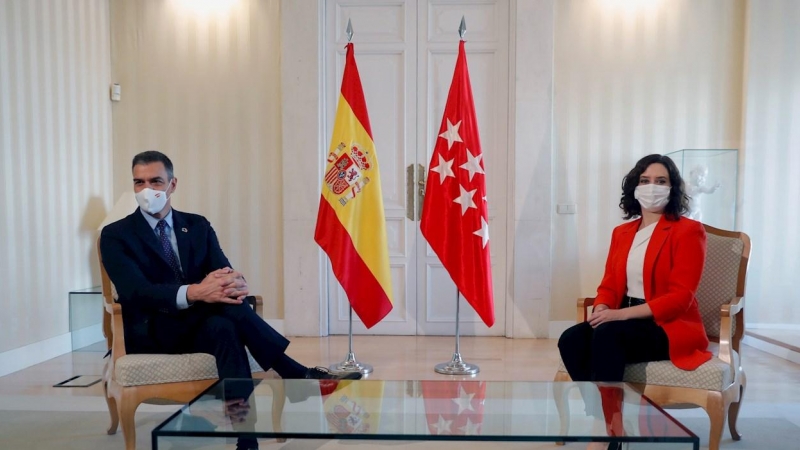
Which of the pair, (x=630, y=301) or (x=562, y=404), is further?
(x=630, y=301)

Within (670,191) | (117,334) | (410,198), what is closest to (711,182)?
(670,191)

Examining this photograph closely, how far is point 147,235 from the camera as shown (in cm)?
255

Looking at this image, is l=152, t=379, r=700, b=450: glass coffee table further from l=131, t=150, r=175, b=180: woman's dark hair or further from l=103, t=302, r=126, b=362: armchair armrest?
l=131, t=150, r=175, b=180: woman's dark hair

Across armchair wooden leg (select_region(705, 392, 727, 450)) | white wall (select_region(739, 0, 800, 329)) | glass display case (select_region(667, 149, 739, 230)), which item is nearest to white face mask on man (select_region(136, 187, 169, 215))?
armchair wooden leg (select_region(705, 392, 727, 450))

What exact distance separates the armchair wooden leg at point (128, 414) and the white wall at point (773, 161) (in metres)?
4.44

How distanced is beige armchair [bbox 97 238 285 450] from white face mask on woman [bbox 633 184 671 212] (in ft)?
5.63

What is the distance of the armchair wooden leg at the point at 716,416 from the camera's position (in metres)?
2.17

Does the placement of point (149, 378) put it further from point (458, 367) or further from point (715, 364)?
point (715, 364)

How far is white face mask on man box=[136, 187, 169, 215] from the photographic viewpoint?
8.43ft

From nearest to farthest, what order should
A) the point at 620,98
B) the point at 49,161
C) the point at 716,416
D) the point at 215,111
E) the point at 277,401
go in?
the point at 277,401 → the point at 716,416 → the point at 49,161 → the point at 620,98 → the point at 215,111

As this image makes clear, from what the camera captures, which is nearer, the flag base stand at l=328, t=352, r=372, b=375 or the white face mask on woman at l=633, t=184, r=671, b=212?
the white face mask on woman at l=633, t=184, r=671, b=212

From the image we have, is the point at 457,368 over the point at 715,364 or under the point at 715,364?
under

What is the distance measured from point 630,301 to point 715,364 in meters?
0.44

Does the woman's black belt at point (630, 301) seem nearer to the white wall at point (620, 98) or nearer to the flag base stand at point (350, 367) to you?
the flag base stand at point (350, 367)
